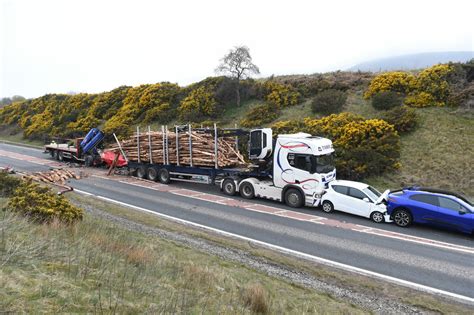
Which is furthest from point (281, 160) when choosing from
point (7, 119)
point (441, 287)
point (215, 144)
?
point (7, 119)

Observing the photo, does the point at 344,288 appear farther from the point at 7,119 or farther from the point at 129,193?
the point at 7,119

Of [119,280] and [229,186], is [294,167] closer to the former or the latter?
[229,186]

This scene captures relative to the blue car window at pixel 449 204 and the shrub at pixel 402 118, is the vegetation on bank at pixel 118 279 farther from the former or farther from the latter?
the shrub at pixel 402 118

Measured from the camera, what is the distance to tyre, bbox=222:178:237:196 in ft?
62.2

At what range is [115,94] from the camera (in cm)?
4775

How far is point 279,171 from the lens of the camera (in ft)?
57.5

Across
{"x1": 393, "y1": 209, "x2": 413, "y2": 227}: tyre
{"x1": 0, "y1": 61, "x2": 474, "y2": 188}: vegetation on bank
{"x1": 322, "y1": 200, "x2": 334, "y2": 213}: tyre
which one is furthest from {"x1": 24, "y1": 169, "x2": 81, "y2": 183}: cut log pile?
{"x1": 393, "y1": 209, "x2": 413, "y2": 227}: tyre

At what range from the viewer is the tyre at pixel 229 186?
1895cm

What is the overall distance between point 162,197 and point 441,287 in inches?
517

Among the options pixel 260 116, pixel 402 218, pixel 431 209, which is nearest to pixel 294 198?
pixel 402 218

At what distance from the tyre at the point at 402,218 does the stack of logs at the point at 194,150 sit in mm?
8435

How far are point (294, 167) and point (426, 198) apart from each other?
569 centimetres

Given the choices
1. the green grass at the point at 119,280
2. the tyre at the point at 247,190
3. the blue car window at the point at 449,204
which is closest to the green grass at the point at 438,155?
the blue car window at the point at 449,204

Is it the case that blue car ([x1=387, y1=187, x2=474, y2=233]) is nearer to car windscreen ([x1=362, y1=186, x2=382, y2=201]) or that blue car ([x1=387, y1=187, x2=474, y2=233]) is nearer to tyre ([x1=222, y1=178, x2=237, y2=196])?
car windscreen ([x1=362, y1=186, x2=382, y2=201])
